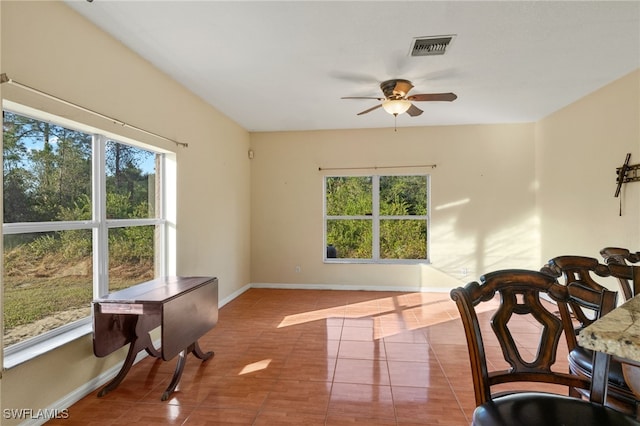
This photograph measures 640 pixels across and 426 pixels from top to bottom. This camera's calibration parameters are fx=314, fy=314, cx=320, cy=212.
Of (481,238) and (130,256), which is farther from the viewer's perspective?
(481,238)

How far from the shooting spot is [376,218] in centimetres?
521

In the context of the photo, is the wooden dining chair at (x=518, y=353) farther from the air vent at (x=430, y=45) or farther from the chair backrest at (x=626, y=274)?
the air vent at (x=430, y=45)

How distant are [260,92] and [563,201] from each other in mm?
4125

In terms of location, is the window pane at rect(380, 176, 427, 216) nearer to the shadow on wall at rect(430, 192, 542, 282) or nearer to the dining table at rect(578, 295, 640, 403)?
the shadow on wall at rect(430, 192, 542, 282)

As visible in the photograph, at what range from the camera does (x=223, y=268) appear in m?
4.35

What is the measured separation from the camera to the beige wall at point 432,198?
16.0 feet

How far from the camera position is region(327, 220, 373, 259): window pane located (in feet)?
17.3

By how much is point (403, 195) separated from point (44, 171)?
14.6ft

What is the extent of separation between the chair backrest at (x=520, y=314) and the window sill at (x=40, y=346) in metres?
2.30

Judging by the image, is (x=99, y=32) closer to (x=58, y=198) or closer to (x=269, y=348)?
(x=58, y=198)

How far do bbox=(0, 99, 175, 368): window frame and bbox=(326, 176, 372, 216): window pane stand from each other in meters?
2.69

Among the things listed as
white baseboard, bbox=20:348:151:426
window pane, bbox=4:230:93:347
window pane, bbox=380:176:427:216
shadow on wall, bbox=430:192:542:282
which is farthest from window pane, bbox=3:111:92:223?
shadow on wall, bbox=430:192:542:282

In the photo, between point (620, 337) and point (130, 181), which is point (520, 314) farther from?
point (130, 181)

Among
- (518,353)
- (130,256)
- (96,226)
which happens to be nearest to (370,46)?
(518,353)
